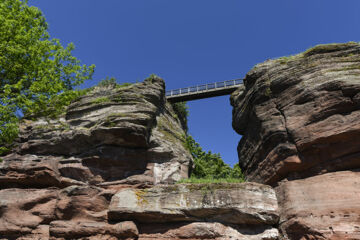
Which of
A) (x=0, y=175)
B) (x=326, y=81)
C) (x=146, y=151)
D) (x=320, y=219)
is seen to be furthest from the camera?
(x=146, y=151)

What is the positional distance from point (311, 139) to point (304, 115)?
4.57ft

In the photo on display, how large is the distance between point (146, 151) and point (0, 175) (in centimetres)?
910

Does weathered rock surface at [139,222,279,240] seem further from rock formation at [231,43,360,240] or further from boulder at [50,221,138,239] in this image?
rock formation at [231,43,360,240]

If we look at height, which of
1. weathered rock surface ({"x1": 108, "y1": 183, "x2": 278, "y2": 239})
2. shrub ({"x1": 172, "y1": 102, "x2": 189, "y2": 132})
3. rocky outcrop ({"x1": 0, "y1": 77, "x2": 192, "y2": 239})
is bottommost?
weathered rock surface ({"x1": 108, "y1": 183, "x2": 278, "y2": 239})

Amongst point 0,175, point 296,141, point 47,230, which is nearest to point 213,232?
point 296,141

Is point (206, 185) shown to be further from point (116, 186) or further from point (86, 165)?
point (86, 165)

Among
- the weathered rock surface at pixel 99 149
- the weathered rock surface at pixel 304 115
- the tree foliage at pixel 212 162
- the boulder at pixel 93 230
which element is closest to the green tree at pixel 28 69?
the weathered rock surface at pixel 99 149

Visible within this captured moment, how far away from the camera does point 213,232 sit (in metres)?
9.59

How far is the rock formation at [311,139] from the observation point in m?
8.84

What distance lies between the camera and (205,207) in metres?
9.94

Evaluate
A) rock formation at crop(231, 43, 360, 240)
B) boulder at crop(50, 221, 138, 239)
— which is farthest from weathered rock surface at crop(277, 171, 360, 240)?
boulder at crop(50, 221, 138, 239)

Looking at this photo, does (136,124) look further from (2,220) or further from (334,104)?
(334,104)

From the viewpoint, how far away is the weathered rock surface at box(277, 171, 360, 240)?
325 inches

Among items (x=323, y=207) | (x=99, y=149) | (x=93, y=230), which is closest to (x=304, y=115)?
(x=323, y=207)
